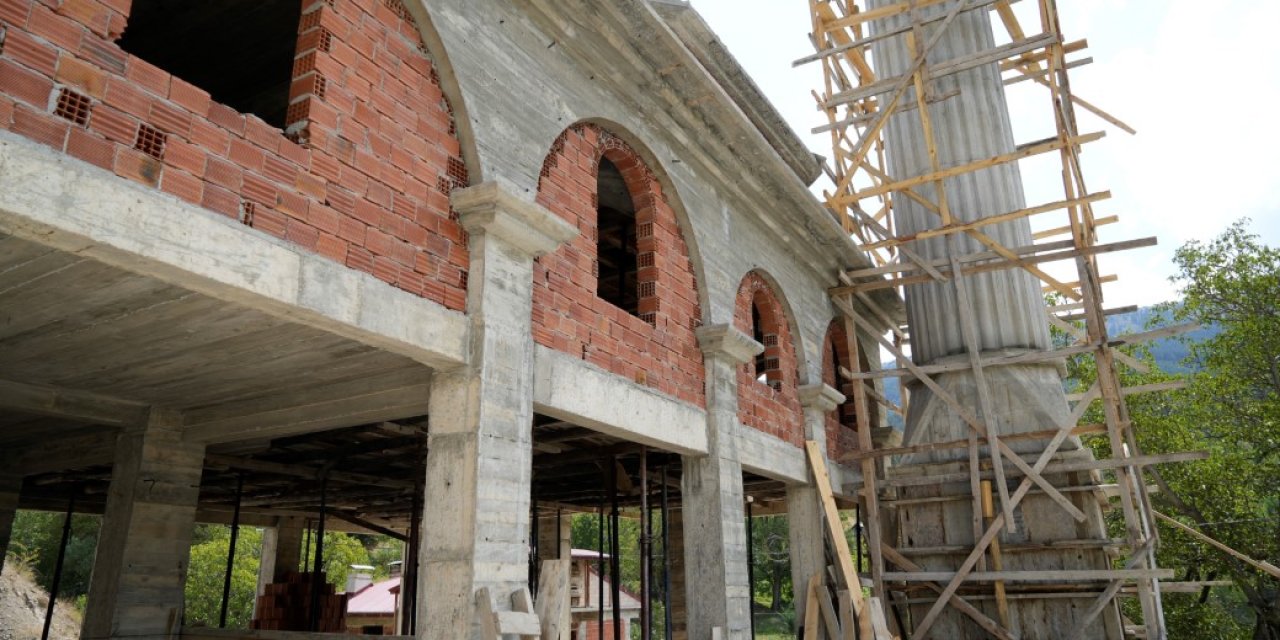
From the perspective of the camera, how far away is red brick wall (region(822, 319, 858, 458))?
484 inches

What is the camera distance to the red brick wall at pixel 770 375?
961 centimetres

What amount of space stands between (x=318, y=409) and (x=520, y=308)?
6.38 feet

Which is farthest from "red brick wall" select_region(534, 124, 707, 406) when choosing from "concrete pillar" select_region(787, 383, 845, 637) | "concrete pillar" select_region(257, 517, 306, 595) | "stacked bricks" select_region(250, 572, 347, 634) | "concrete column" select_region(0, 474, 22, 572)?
"concrete pillar" select_region(257, 517, 306, 595)

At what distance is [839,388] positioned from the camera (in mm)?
14156

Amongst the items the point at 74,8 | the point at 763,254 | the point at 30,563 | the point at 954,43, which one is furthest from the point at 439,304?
the point at 30,563

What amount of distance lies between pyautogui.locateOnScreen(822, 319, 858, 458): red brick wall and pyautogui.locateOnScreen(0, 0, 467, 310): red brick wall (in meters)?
7.85

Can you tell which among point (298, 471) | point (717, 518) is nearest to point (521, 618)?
point (717, 518)

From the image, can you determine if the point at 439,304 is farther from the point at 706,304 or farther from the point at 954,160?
the point at 954,160

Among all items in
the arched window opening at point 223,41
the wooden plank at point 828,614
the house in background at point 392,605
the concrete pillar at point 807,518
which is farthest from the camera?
the house in background at point 392,605

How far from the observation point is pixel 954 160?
40.2 feet

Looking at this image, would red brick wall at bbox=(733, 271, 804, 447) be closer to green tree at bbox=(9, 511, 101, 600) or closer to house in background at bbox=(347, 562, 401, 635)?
house in background at bbox=(347, 562, 401, 635)

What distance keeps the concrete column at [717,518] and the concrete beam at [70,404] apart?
16.0 ft

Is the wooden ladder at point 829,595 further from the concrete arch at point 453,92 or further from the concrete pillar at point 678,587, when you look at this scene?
the concrete arch at point 453,92

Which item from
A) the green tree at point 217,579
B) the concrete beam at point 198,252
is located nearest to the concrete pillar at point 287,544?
the concrete beam at point 198,252
